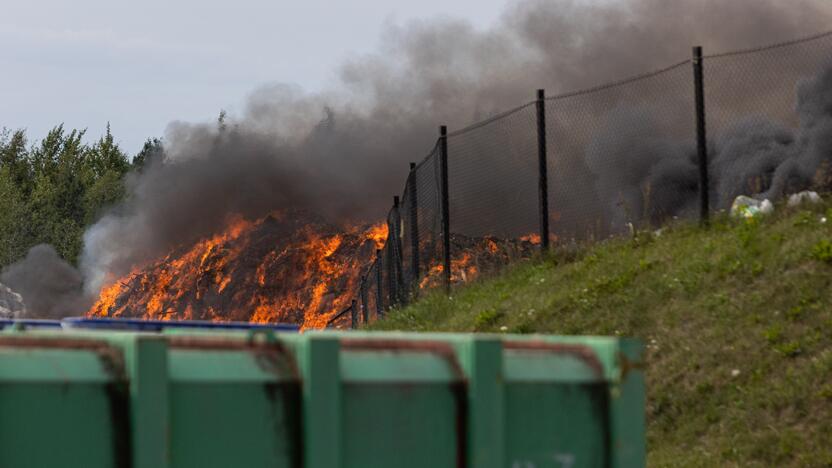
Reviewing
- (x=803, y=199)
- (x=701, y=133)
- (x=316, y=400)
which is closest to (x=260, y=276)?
(x=701, y=133)

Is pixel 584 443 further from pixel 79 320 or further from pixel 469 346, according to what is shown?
pixel 79 320

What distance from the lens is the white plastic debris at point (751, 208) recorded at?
14.0m

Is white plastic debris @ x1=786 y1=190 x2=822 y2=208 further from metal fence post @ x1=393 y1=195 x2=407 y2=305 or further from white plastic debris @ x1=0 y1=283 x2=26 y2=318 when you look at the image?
white plastic debris @ x1=0 y1=283 x2=26 y2=318

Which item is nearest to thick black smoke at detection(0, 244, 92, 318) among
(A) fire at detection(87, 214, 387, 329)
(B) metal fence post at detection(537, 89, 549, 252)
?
(A) fire at detection(87, 214, 387, 329)

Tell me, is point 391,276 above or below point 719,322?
above

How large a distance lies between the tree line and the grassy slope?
152 ft

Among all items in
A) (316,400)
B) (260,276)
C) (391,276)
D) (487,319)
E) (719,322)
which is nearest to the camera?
(316,400)

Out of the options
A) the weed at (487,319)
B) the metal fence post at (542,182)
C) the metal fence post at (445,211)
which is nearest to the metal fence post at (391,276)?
the metal fence post at (445,211)

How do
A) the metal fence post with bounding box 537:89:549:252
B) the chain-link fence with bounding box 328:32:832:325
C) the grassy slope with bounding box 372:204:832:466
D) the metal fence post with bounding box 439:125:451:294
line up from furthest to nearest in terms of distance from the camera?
the metal fence post with bounding box 439:125:451:294 < the chain-link fence with bounding box 328:32:832:325 < the metal fence post with bounding box 537:89:549:252 < the grassy slope with bounding box 372:204:832:466

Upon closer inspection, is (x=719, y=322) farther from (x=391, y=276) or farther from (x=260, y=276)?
(x=260, y=276)

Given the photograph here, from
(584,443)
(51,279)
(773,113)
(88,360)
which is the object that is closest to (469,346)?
(584,443)

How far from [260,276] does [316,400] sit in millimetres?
34911

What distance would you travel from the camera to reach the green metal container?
3824mm

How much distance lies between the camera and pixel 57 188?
7469 cm
